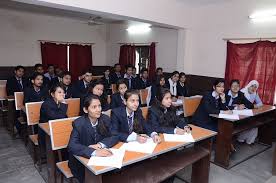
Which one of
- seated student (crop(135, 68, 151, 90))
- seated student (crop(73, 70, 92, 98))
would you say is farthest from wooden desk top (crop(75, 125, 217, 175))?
seated student (crop(135, 68, 151, 90))

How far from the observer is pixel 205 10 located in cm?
574

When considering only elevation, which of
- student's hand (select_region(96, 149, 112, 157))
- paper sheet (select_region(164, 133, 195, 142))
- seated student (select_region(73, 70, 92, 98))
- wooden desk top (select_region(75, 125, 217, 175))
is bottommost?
wooden desk top (select_region(75, 125, 217, 175))

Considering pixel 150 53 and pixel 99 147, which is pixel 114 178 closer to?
pixel 99 147

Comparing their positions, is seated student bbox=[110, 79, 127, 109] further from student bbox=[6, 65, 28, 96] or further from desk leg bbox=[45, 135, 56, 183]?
student bbox=[6, 65, 28, 96]

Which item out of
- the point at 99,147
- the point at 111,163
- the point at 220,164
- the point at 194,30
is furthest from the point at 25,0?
the point at 194,30

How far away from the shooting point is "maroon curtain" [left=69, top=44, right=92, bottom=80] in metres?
8.26

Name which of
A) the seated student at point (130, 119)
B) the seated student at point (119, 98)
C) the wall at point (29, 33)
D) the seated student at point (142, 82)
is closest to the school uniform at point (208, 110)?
the seated student at point (119, 98)

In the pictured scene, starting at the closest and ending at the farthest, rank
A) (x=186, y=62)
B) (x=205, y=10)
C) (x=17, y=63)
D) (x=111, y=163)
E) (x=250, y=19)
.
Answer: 1. (x=111, y=163)
2. (x=250, y=19)
3. (x=205, y=10)
4. (x=186, y=62)
5. (x=17, y=63)

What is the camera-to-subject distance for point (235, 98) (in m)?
3.99

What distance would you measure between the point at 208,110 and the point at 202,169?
1.09 meters

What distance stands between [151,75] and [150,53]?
28.2 inches

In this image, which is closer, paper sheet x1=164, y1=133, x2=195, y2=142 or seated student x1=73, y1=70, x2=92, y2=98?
paper sheet x1=164, y1=133, x2=195, y2=142

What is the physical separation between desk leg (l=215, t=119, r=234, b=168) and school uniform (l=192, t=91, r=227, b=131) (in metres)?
0.25

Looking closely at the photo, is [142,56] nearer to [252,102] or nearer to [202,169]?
[252,102]
